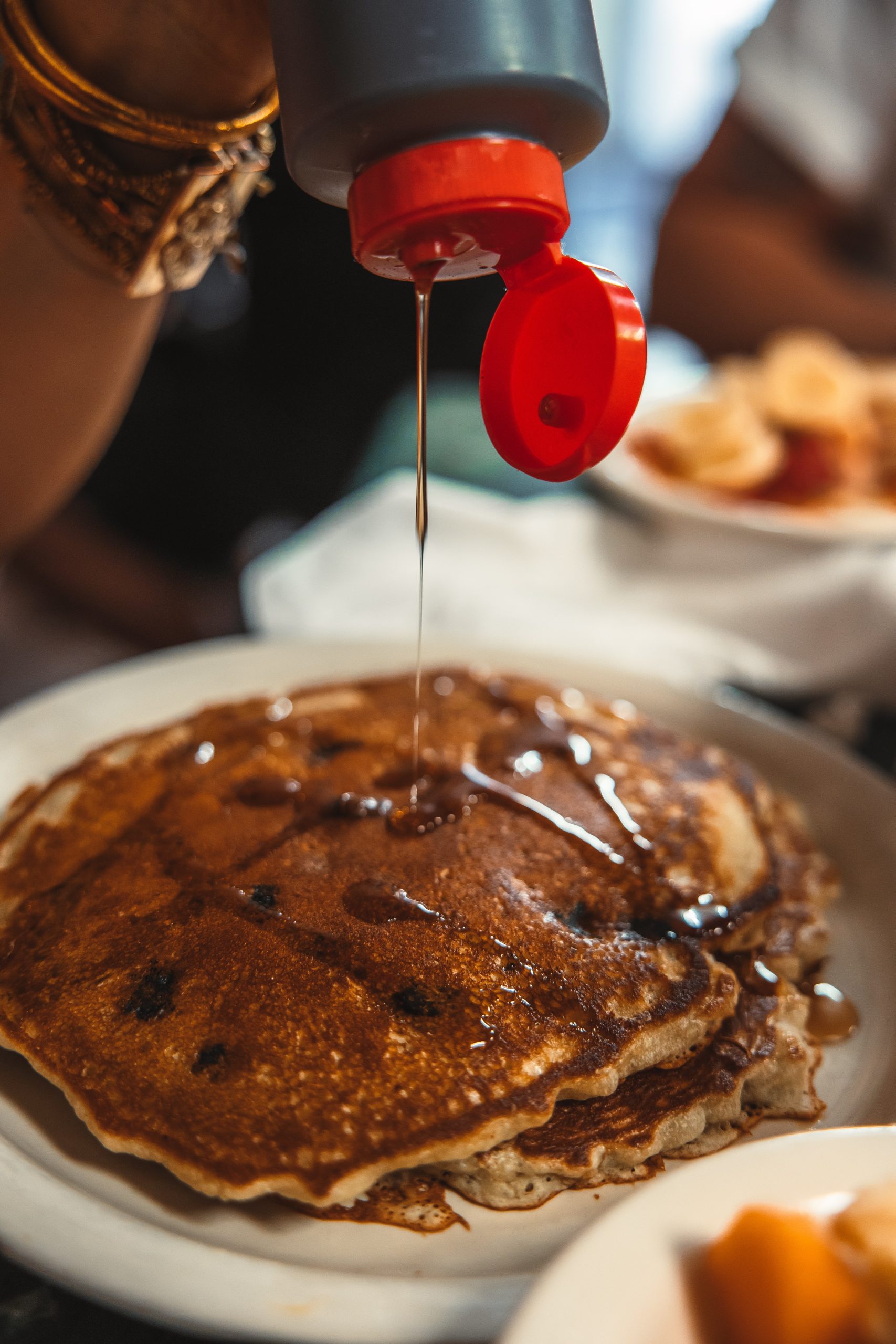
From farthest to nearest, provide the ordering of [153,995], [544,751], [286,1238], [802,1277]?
[544,751] < [153,995] < [286,1238] < [802,1277]

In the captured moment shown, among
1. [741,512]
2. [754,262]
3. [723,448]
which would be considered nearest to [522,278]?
[741,512]

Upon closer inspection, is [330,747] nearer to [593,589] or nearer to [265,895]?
[265,895]

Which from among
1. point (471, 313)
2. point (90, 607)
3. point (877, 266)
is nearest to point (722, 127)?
point (877, 266)

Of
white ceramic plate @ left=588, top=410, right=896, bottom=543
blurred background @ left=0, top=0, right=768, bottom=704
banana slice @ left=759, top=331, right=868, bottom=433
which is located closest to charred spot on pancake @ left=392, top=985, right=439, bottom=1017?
white ceramic plate @ left=588, top=410, right=896, bottom=543

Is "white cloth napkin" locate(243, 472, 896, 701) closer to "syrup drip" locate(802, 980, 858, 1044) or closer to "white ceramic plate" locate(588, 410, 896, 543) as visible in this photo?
"white ceramic plate" locate(588, 410, 896, 543)

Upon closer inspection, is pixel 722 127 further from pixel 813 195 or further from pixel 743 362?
pixel 743 362

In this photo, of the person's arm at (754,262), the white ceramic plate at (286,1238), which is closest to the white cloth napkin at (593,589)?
the white ceramic plate at (286,1238)
